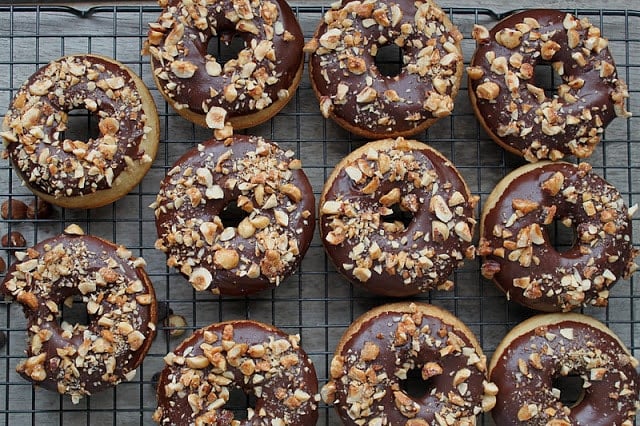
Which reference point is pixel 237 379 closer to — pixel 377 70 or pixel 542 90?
pixel 377 70

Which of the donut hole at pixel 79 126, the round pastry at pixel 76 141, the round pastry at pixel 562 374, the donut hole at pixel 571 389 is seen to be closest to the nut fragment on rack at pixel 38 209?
the round pastry at pixel 76 141

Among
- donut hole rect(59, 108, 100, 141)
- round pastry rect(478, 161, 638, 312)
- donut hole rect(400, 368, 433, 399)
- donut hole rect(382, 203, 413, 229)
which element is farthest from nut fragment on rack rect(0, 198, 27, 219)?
round pastry rect(478, 161, 638, 312)

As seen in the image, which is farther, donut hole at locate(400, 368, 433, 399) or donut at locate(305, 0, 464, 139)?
donut hole at locate(400, 368, 433, 399)

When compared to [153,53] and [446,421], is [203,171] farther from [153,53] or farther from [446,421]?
[446,421]

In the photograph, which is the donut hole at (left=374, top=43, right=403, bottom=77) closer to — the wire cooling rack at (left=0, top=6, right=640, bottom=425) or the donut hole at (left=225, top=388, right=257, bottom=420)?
the wire cooling rack at (left=0, top=6, right=640, bottom=425)

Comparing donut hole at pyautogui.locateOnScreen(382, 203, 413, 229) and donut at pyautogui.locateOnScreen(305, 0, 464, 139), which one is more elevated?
donut at pyautogui.locateOnScreen(305, 0, 464, 139)

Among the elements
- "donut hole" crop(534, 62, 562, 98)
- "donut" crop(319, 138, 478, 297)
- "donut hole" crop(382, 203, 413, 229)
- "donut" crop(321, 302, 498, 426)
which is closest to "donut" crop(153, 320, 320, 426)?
"donut" crop(321, 302, 498, 426)

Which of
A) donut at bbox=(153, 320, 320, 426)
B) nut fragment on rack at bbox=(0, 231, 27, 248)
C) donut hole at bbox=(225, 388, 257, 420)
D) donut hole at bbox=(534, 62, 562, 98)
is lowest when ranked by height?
donut hole at bbox=(225, 388, 257, 420)
